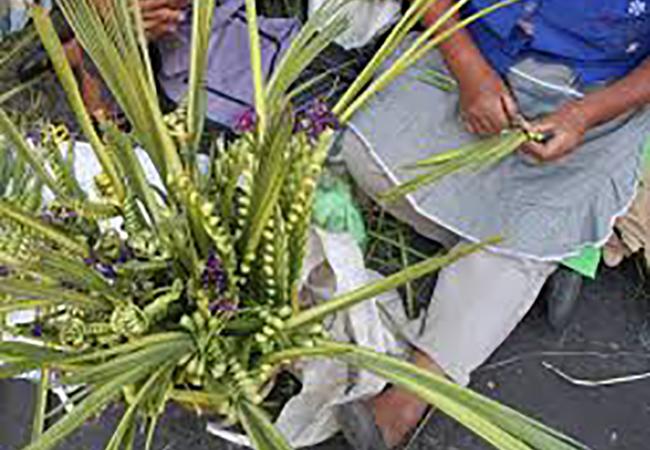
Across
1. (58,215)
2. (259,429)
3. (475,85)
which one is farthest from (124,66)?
(475,85)

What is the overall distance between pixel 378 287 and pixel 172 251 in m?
0.25

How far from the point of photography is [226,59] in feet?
6.22

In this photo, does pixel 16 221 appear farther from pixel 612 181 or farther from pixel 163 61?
pixel 612 181

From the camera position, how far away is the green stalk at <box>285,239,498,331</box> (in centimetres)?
118

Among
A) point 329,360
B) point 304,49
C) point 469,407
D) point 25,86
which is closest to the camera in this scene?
point 469,407

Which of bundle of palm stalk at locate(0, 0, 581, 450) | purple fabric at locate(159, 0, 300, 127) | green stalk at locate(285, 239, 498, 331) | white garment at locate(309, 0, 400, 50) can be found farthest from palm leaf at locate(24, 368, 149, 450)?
white garment at locate(309, 0, 400, 50)

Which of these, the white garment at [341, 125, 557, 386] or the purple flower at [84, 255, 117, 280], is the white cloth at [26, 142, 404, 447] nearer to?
the white garment at [341, 125, 557, 386]

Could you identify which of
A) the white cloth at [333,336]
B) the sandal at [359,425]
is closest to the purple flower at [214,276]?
the white cloth at [333,336]

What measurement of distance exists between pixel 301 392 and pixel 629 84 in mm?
732

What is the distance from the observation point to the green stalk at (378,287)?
1.18 m

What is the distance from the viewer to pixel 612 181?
173cm

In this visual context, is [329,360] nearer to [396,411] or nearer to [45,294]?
[396,411]

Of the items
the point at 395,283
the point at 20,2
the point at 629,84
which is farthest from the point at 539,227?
the point at 20,2

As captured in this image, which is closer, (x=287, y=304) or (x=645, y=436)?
(x=287, y=304)
